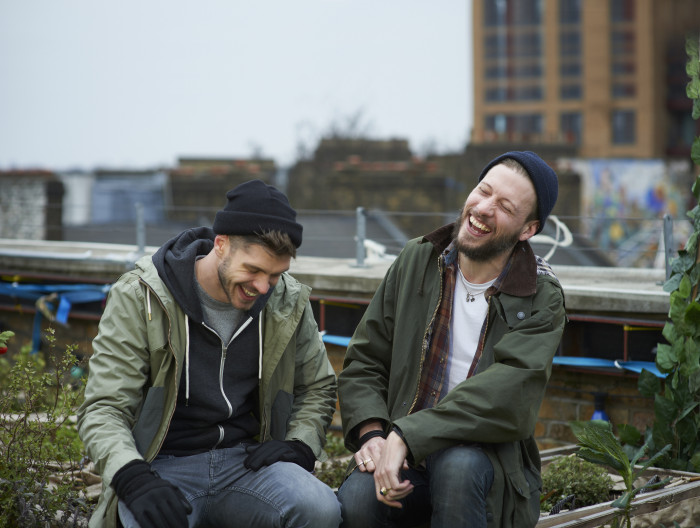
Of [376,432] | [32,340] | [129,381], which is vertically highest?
[129,381]

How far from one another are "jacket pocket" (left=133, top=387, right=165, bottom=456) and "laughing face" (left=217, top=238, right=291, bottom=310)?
41 centimetres

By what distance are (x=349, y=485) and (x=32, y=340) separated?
617 centimetres

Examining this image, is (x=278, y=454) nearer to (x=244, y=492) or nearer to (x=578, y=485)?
(x=244, y=492)

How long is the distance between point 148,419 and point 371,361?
0.91 m

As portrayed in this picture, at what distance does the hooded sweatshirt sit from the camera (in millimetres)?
3162

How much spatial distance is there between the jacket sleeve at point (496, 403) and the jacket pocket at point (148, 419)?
32.9 inches

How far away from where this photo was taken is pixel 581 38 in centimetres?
5272

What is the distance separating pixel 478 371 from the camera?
3293 mm

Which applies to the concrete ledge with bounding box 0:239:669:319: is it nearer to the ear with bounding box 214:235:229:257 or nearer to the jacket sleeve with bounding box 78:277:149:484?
the ear with bounding box 214:235:229:257

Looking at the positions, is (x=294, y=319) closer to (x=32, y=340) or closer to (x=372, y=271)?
(x=372, y=271)

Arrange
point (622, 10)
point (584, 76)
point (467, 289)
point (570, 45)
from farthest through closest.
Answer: point (570, 45)
point (584, 76)
point (622, 10)
point (467, 289)

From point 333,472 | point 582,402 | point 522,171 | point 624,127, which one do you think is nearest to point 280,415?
point 522,171

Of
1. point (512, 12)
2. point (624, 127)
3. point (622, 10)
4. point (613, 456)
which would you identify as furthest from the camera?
point (512, 12)

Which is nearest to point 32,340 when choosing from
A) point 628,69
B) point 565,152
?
point 565,152
